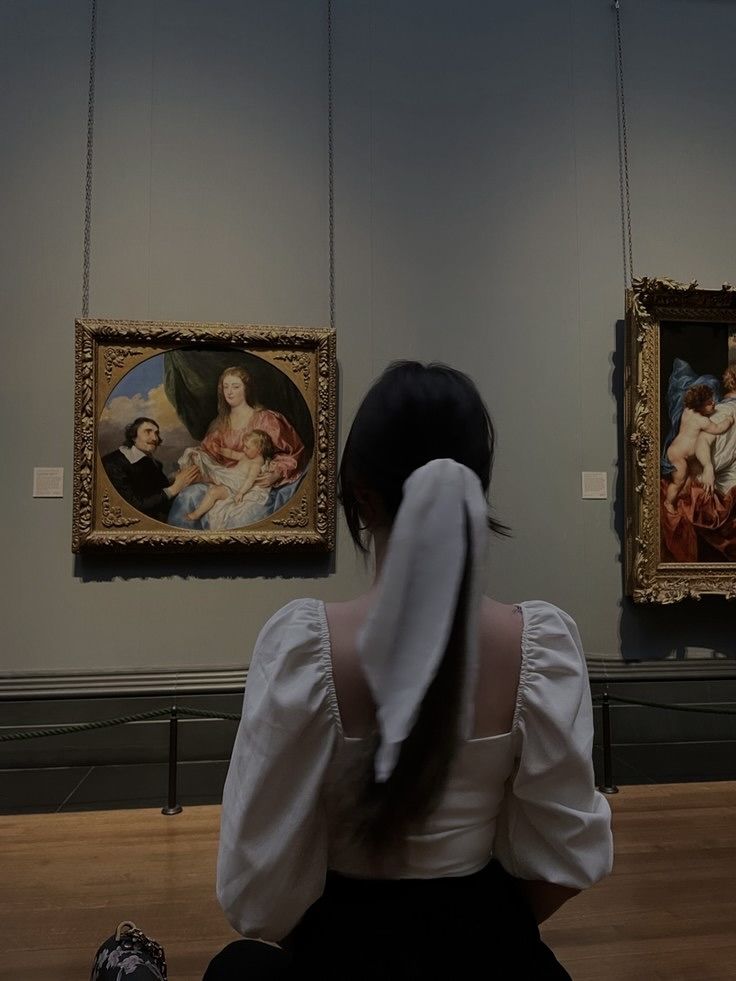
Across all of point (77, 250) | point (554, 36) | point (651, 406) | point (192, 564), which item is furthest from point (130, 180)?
point (651, 406)

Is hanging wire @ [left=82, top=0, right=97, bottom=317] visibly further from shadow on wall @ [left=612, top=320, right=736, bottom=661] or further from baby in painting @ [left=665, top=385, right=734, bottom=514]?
baby in painting @ [left=665, top=385, right=734, bottom=514]

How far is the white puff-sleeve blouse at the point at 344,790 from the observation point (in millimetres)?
1452

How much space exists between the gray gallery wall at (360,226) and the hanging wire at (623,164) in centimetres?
7

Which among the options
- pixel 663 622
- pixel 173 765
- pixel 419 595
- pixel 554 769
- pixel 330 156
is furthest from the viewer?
pixel 663 622

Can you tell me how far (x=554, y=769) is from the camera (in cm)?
157

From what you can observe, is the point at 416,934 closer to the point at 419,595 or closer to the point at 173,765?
the point at 419,595

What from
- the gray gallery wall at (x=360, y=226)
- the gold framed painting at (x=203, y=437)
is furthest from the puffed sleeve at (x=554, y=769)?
the gray gallery wall at (x=360, y=226)

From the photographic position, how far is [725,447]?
6125 millimetres

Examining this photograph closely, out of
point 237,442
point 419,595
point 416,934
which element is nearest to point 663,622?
point 237,442

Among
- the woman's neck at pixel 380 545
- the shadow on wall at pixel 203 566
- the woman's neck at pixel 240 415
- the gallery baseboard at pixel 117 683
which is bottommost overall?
the gallery baseboard at pixel 117 683

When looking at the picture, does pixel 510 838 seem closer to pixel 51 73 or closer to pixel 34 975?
pixel 34 975

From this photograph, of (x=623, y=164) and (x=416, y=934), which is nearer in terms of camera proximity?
(x=416, y=934)

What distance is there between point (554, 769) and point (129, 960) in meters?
1.76

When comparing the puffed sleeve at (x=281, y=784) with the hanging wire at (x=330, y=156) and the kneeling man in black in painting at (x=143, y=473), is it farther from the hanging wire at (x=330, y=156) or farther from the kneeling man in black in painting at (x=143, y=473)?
the hanging wire at (x=330, y=156)
